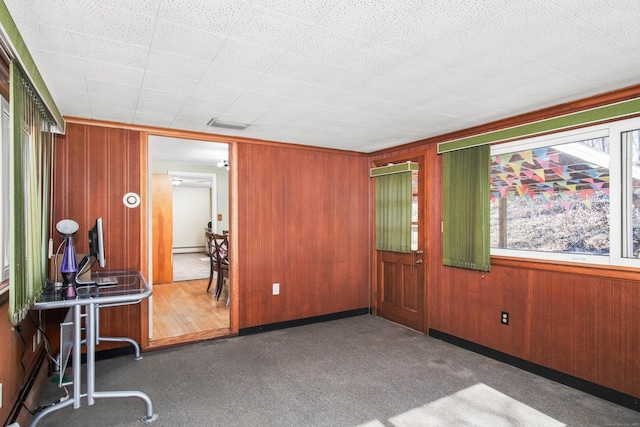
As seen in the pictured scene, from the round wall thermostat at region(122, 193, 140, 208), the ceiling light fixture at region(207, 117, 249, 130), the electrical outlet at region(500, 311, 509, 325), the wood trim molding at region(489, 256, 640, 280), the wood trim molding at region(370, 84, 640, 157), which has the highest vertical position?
the ceiling light fixture at region(207, 117, 249, 130)

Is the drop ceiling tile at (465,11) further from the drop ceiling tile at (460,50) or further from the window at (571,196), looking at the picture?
the window at (571,196)

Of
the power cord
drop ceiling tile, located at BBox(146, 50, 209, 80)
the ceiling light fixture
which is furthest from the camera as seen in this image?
the ceiling light fixture

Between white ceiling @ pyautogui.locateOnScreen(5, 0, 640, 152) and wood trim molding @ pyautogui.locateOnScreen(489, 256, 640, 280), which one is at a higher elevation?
white ceiling @ pyautogui.locateOnScreen(5, 0, 640, 152)

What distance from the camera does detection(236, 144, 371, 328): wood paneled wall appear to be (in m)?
3.90

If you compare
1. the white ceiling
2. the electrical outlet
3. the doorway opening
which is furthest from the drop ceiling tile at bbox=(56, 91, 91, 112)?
the electrical outlet

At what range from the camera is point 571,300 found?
2719 mm

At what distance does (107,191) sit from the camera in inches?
127

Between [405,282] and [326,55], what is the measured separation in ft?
9.60

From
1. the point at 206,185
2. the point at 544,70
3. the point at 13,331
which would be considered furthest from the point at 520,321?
the point at 206,185

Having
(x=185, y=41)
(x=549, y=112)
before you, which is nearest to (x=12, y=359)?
(x=185, y=41)

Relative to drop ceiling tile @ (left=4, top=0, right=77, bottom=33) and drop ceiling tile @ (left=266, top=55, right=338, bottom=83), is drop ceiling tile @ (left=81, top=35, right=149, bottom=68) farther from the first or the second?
drop ceiling tile @ (left=266, top=55, right=338, bottom=83)

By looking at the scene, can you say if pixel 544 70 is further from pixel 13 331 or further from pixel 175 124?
pixel 13 331

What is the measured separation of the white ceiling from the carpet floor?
2076 millimetres


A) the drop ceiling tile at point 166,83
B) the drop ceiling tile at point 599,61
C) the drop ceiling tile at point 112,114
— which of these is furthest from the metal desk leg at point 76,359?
the drop ceiling tile at point 599,61
